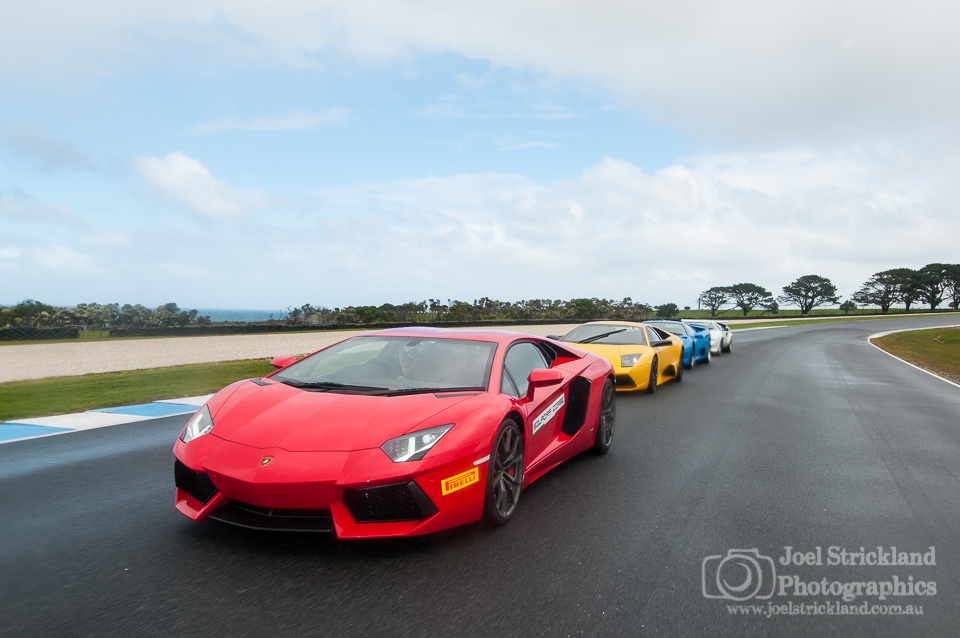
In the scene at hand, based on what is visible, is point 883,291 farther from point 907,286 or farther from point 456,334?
point 456,334

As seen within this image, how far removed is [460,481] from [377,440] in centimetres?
53

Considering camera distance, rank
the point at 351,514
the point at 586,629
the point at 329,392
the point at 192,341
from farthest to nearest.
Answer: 1. the point at 192,341
2. the point at 329,392
3. the point at 351,514
4. the point at 586,629

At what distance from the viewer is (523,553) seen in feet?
11.6

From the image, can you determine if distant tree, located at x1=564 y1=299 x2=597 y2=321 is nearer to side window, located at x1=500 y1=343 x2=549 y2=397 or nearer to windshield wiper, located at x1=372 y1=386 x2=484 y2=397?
side window, located at x1=500 y1=343 x2=549 y2=397

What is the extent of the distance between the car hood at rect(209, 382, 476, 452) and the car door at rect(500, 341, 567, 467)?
62cm

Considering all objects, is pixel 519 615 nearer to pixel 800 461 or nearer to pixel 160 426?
pixel 800 461

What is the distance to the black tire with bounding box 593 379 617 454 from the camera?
6008mm

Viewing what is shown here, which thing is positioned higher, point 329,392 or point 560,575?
point 329,392

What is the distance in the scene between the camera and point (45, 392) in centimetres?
1033

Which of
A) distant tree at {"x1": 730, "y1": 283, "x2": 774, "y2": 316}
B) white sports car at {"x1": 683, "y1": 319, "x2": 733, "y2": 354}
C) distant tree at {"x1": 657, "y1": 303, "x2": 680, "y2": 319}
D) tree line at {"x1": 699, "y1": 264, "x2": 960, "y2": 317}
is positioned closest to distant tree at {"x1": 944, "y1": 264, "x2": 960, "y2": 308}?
tree line at {"x1": 699, "y1": 264, "x2": 960, "y2": 317}

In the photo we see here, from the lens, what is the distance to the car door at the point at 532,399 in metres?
4.44

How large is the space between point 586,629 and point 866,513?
291 cm

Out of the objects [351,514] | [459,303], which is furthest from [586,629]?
[459,303]

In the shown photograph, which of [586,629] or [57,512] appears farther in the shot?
[57,512]
